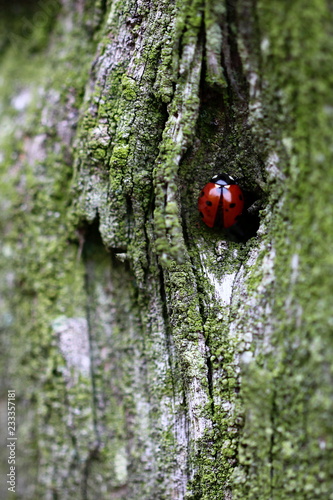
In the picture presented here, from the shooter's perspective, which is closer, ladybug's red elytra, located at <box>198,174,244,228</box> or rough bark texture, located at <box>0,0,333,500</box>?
rough bark texture, located at <box>0,0,333,500</box>

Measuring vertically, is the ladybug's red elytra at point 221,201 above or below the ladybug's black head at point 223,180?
below

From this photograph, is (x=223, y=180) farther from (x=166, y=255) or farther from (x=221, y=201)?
(x=166, y=255)

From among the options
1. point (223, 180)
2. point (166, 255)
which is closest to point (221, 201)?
point (223, 180)

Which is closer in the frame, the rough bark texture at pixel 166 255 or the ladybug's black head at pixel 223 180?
the rough bark texture at pixel 166 255

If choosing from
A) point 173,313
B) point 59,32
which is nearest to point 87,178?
point 173,313

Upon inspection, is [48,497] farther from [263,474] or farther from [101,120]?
[101,120]
